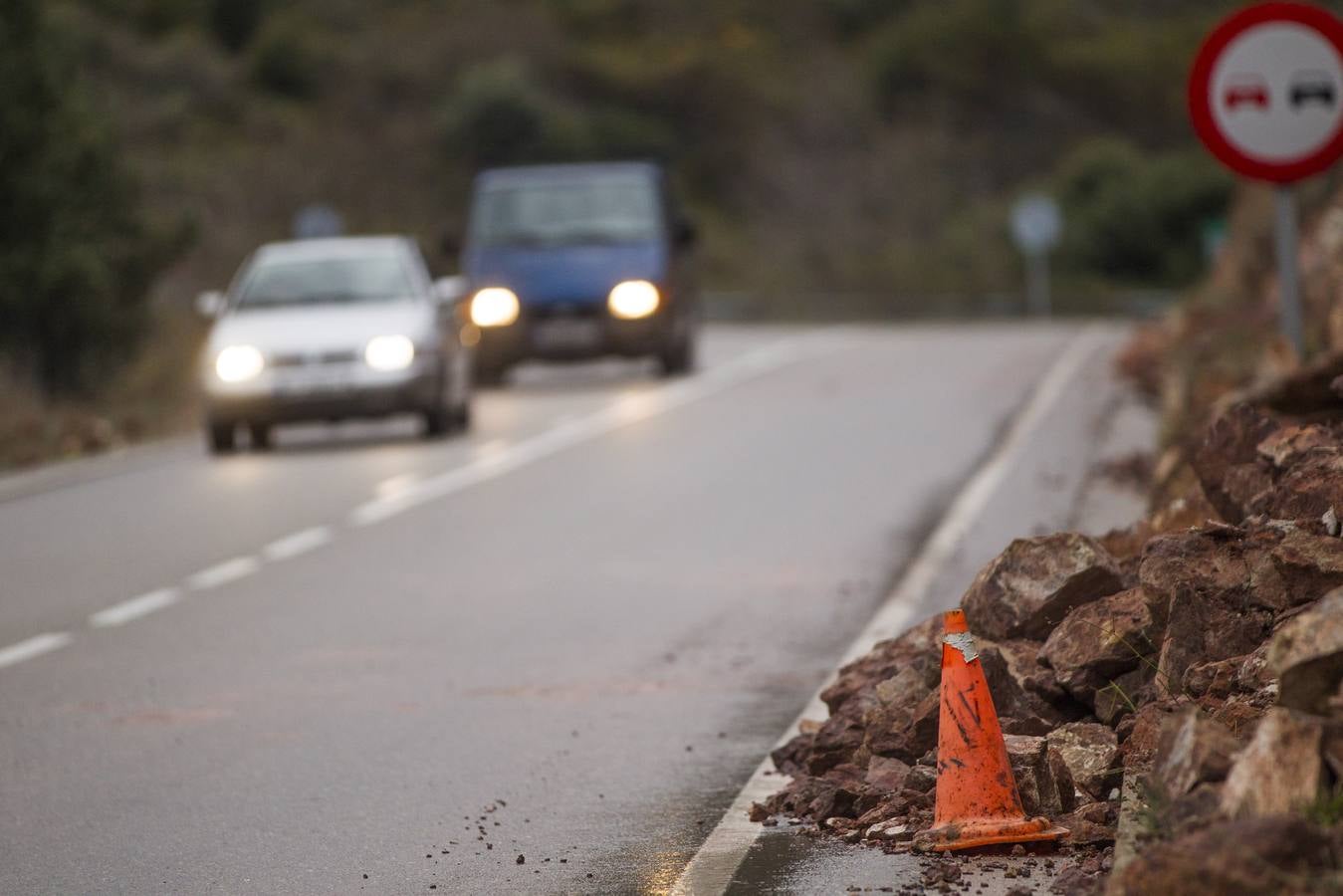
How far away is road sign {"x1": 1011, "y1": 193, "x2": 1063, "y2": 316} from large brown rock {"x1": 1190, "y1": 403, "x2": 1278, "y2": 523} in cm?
5363

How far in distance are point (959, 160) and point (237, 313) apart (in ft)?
214

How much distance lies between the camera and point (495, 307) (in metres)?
29.7

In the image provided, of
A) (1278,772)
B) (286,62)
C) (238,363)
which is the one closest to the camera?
(1278,772)

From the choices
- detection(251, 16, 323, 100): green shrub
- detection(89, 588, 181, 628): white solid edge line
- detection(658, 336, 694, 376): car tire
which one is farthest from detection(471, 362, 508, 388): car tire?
detection(251, 16, 323, 100): green shrub

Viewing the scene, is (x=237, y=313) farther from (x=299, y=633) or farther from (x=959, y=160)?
(x=959, y=160)

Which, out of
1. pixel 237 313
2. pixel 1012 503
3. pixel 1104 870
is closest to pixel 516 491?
pixel 1012 503

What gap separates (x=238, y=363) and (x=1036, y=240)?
43.1m

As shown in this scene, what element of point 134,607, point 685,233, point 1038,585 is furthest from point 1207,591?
point 685,233

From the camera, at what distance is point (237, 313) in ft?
74.9

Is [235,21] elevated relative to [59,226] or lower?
elevated

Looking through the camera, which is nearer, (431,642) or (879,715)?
(879,715)

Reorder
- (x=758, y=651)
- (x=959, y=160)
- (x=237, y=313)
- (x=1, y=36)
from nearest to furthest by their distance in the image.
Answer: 1. (x=758, y=651)
2. (x=237, y=313)
3. (x=1, y=36)
4. (x=959, y=160)

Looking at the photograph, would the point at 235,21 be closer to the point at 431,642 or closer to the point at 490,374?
the point at 490,374

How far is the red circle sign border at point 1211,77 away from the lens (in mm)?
11508
